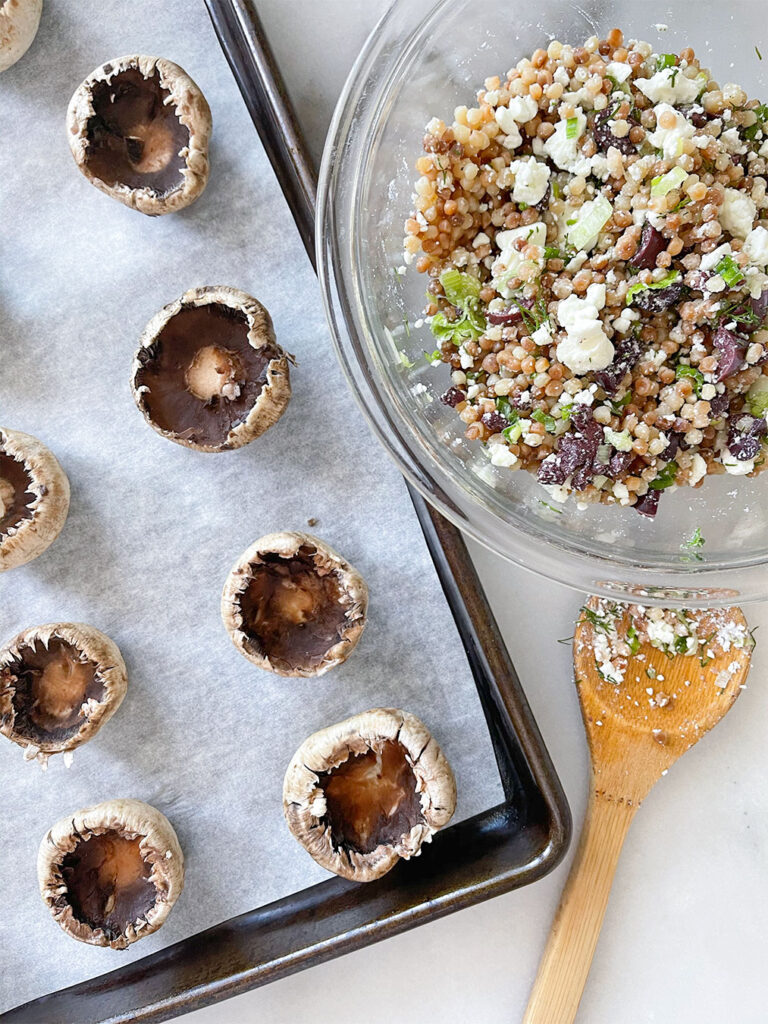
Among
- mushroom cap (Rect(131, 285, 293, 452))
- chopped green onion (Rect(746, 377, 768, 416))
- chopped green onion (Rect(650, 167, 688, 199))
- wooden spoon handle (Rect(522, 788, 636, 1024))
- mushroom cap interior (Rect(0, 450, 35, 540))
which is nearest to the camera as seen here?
chopped green onion (Rect(650, 167, 688, 199))

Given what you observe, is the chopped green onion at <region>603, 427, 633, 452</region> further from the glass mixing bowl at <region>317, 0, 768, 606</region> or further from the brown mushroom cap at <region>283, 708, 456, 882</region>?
the brown mushroom cap at <region>283, 708, 456, 882</region>

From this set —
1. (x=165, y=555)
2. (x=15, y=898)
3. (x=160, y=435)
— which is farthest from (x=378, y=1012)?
(x=160, y=435)

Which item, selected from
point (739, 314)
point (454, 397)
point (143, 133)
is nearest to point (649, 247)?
point (739, 314)

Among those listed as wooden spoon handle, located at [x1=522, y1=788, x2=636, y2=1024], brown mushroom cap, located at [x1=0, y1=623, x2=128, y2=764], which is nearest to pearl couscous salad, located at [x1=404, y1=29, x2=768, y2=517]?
wooden spoon handle, located at [x1=522, y1=788, x2=636, y2=1024]

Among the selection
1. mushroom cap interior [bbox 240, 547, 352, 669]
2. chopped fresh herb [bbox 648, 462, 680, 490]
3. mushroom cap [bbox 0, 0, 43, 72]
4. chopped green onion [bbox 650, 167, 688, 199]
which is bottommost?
mushroom cap interior [bbox 240, 547, 352, 669]

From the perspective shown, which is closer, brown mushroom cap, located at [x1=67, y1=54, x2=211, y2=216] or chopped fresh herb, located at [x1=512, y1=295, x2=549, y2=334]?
chopped fresh herb, located at [x1=512, y1=295, x2=549, y2=334]

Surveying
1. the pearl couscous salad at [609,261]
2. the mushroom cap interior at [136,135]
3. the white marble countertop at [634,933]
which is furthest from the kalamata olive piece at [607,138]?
the white marble countertop at [634,933]

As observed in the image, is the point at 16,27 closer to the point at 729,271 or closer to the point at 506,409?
the point at 506,409
